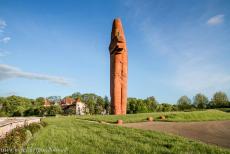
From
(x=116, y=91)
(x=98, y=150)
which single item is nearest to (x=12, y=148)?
(x=98, y=150)

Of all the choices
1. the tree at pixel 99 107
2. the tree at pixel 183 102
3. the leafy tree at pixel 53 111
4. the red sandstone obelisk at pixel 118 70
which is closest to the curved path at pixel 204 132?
the red sandstone obelisk at pixel 118 70

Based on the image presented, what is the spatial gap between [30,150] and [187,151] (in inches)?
225

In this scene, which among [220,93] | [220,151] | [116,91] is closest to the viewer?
[220,151]

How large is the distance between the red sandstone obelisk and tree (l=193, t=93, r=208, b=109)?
165 feet

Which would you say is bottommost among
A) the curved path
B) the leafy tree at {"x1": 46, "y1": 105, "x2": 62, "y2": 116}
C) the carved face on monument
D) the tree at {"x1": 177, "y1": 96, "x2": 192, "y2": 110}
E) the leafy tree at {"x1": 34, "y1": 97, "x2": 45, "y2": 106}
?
the curved path

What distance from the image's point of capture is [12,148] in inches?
352

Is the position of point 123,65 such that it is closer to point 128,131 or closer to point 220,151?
point 128,131

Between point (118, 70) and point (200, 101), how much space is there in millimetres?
52544

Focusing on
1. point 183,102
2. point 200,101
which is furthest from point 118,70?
point 183,102

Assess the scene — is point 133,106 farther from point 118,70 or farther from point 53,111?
point 118,70

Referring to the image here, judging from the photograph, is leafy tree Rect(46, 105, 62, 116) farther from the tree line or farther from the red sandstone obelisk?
the red sandstone obelisk

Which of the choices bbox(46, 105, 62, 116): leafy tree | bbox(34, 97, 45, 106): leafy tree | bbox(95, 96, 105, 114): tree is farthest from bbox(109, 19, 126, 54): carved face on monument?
bbox(34, 97, 45, 106): leafy tree

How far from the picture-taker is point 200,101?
72438mm

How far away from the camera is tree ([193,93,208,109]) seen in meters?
71.1
